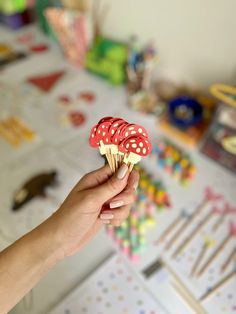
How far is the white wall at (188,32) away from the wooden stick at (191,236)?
0.39 m

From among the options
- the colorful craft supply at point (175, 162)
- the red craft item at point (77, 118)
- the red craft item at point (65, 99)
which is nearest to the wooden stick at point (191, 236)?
the colorful craft supply at point (175, 162)

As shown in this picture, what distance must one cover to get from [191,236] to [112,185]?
0.30 meters

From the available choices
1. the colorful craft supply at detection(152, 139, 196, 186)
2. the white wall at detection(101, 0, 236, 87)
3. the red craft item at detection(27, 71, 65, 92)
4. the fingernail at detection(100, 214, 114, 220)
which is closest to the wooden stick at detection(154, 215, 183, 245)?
the colorful craft supply at detection(152, 139, 196, 186)

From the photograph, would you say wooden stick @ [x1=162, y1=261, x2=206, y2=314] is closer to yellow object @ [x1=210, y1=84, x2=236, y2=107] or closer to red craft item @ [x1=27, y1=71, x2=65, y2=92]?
yellow object @ [x1=210, y1=84, x2=236, y2=107]

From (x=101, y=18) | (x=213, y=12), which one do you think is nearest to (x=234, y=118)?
(x=213, y=12)

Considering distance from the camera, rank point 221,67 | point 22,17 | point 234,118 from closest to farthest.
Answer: point 234,118
point 221,67
point 22,17

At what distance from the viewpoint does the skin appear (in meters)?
0.41

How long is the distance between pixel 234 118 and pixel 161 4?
0.40 meters

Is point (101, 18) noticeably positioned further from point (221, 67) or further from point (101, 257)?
point (101, 257)

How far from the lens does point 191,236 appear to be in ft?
2.08

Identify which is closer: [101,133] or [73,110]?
[101,133]

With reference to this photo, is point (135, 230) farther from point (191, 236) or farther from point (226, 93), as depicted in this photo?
point (226, 93)

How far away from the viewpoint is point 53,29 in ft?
3.73

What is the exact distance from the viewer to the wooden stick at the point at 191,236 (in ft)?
2.00
